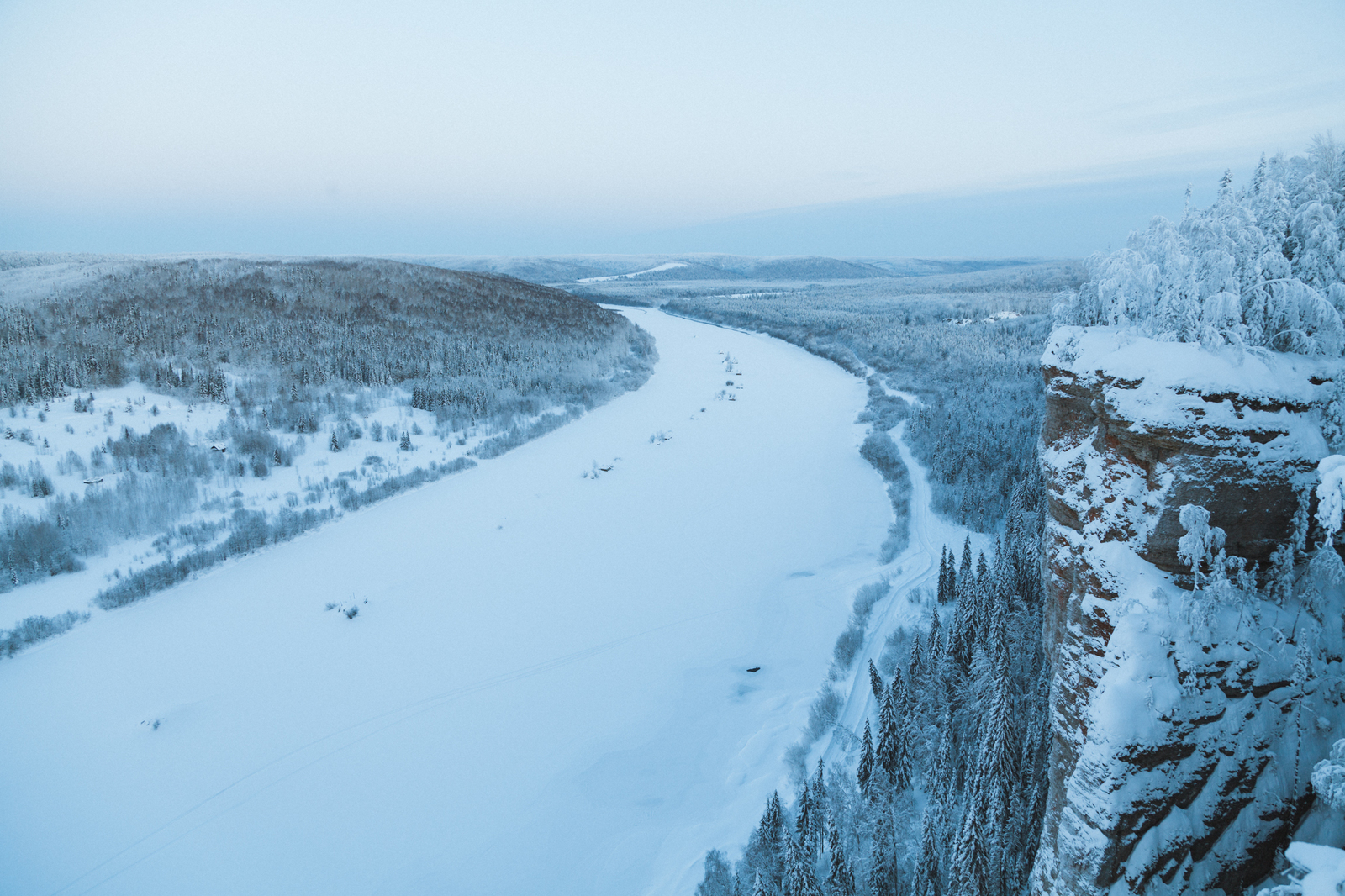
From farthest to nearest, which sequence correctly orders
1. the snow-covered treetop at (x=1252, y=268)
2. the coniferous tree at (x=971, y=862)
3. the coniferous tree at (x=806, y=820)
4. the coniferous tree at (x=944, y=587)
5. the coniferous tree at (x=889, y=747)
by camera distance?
the coniferous tree at (x=944, y=587) → the coniferous tree at (x=889, y=747) → the coniferous tree at (x=806, y=820) → the coniferous tree at (x=971, y=862) → the snow-covered treetop at (x=1252, y=268)

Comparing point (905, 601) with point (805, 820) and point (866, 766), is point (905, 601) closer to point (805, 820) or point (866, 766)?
point (866, 766)

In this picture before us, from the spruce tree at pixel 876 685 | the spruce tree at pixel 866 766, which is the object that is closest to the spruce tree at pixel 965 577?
the spruce tree at pixel 876 685

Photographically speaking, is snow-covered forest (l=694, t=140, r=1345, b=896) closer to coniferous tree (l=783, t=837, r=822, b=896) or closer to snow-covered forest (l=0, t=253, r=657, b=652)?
coniferous tree (l=783, t=837, r=822, b=896)

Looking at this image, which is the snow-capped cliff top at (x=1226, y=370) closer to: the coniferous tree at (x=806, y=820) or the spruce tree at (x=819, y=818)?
the spruce tree at (x=819, y=818)

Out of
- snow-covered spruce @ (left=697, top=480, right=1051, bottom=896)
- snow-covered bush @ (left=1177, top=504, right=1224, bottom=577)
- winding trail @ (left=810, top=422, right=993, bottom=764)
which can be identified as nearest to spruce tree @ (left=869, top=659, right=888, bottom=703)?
snow-covered spruce @ (left=697, top=480, right=1051, bottom=896)

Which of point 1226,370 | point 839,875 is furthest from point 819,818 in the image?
point 1226,370

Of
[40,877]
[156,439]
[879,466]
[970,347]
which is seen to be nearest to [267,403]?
[156,439]

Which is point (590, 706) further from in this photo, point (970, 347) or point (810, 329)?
point (810, 329)

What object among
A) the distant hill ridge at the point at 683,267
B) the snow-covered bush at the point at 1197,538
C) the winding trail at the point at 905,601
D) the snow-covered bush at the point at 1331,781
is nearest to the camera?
the snow-covered bush at the point at 1331,781
